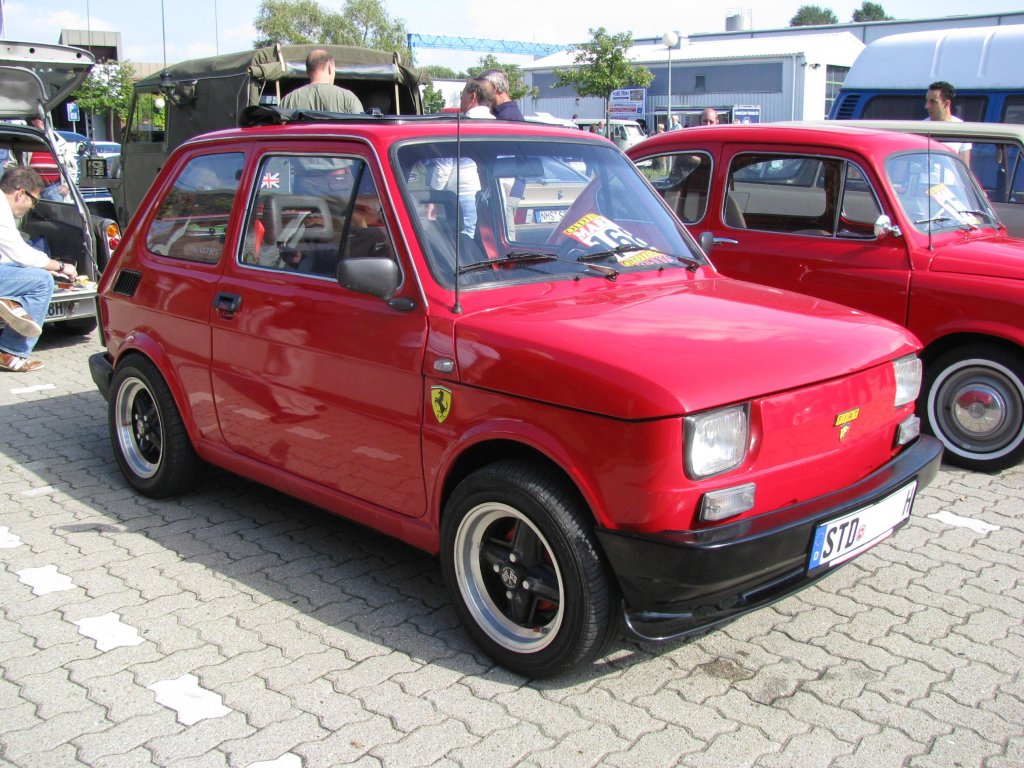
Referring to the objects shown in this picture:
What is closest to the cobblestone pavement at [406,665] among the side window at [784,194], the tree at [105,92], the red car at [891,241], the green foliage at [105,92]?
the red car at [891,241]

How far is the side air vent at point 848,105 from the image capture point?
36.9ft

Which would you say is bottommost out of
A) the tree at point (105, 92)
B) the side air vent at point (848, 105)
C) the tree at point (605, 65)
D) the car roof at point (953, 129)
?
the car roof at point (953, 129)

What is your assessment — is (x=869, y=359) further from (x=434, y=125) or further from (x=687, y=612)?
(x=434, y=125)

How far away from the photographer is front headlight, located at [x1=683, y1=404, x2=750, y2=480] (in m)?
2.84

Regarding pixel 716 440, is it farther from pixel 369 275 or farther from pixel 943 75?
pixel 943 75

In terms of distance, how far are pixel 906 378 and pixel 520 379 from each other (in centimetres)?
152

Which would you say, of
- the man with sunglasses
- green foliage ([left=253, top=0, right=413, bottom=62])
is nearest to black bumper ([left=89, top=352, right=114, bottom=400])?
the man with sunglasses

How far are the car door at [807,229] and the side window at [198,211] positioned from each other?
3.26 metres

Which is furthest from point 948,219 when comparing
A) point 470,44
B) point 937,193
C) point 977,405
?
point 470,44

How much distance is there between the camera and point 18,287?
782 cm

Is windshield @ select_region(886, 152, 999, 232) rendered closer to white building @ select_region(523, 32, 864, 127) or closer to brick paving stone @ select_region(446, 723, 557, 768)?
brick paving stone @ select_region(446, 723, 557, 768)

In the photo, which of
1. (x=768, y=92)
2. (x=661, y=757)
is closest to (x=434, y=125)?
(x=661, y=757)

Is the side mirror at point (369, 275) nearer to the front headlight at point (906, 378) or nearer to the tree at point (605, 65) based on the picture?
the front headlight at point (906, 378)

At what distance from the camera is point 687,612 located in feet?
9.75
